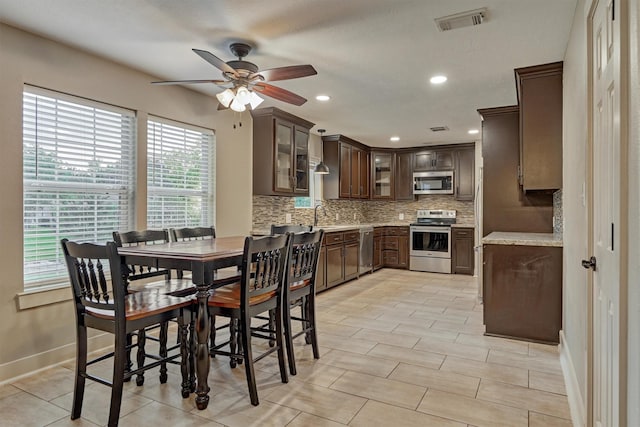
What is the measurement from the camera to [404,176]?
763 centimetres

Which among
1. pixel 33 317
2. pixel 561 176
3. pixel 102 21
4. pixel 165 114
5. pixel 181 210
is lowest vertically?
pixel 33 317

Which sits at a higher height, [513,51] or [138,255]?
[513,51]

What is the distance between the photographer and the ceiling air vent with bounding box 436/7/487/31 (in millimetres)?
2451

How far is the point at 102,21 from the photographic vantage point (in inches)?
102

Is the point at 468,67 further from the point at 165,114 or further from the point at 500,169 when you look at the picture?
the point at 165,114

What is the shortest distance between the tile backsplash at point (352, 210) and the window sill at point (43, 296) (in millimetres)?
2313

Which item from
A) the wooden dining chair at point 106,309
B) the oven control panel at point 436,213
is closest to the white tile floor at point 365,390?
the wooden dining chair at point 106,309

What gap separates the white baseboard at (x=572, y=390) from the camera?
2039 millimetres

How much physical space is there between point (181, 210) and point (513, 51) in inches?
130

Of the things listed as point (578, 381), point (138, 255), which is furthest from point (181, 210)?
point (578, 381)

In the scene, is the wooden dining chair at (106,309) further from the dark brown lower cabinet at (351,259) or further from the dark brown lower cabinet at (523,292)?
the dark brown lower cabinet at (351,259)

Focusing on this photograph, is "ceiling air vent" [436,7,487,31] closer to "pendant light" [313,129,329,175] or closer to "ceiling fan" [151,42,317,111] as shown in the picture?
"ceiling fan" [151,42,317,111]

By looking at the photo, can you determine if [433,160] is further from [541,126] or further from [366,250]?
[541,126]

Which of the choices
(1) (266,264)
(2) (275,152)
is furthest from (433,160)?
(1) (266,264)
